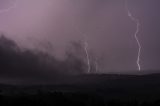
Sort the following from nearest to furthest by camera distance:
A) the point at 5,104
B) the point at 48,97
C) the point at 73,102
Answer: the point at 5,104, the point at 73,102, the point at 48,97

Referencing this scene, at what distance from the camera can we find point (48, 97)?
343ft

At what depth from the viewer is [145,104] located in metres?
95.2

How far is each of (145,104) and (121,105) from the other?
12.9ft

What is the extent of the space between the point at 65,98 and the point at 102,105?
9797 mm

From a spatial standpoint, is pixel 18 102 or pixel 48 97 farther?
pixel 48 97

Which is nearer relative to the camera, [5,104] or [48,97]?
[5,104]

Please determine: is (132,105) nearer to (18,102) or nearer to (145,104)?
(145,104)

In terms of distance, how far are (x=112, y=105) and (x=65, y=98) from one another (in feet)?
37.4

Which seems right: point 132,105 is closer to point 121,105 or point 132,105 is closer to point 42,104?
point 121,105

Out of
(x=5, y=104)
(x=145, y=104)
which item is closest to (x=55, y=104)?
(x=5, y=104)

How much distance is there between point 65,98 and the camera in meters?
104

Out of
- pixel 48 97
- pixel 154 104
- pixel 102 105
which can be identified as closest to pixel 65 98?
pixel 48 97

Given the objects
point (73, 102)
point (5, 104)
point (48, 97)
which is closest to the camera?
point (5, 104)

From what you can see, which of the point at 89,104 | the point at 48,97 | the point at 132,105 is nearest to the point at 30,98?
the point at 48,97
